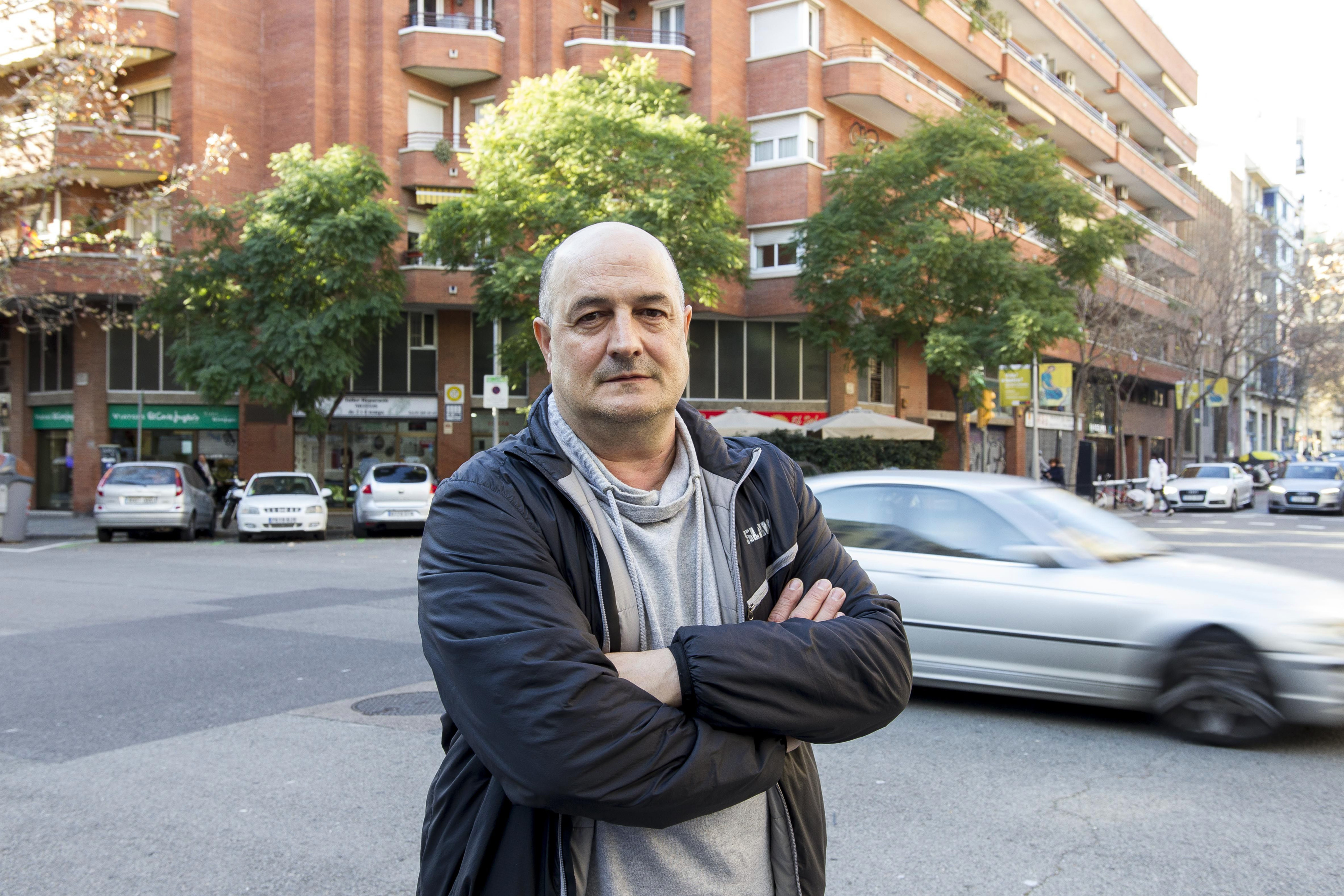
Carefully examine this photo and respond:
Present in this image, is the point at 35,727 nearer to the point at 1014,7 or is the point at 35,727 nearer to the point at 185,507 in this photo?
the point at 185,507

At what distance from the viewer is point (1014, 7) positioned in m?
38.5

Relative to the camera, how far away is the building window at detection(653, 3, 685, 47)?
3048 centimetres

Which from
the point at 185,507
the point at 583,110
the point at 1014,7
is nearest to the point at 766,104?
the point at 583,110

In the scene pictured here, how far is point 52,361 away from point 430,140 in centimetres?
1319

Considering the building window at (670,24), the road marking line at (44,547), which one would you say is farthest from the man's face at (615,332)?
the building window at (670,24)

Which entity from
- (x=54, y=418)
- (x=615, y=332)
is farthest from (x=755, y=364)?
(x=615, y=332)

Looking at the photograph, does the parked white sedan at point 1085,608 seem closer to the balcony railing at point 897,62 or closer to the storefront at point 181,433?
the balcony railing at point 897,62

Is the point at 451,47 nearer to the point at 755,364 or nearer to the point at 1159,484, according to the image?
the point at 755,364

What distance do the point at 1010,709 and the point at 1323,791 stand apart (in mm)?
1947

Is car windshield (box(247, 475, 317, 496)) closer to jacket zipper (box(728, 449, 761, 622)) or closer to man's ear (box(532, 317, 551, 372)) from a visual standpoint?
man's ear (box(532, 317, 551, 372))

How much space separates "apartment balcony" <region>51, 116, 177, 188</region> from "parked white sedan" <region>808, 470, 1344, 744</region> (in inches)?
760

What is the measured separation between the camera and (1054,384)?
26.7 m

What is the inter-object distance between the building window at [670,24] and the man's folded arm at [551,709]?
30.8 metres

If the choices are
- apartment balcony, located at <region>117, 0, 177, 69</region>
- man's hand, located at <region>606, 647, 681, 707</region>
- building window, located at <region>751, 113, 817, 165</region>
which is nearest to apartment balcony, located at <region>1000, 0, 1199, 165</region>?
building window, located at <region>751, 113, 817, 165</region>
